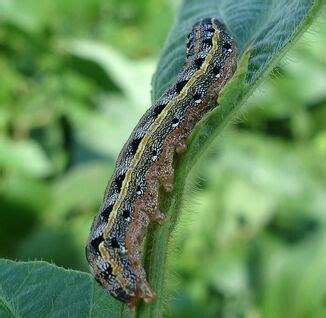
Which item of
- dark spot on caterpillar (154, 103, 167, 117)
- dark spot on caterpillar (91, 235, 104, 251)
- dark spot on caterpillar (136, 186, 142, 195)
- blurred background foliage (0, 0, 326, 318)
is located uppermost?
dark spot on caterpillar (154, 103, 167, 117)

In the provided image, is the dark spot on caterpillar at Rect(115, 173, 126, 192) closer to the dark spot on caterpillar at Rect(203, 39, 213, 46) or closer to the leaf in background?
the dark spot on caterpillar at Rect(203, 39, 213, 46)

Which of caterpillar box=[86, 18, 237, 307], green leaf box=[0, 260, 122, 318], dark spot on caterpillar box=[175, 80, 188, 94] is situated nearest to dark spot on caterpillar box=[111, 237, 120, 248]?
caterpillar box=[86, 18, 237, 307]

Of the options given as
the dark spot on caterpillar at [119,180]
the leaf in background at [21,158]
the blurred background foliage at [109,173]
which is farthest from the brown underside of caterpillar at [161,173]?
the leaf in background at [21,158]

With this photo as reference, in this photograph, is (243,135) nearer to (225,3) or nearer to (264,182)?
(264,182)

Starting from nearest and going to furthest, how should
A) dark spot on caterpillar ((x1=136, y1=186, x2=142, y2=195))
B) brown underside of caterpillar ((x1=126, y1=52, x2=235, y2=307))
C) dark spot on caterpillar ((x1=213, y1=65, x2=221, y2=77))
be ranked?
brown underside of caterpillar ((x1=126, y1=52, x2=235, y2=307)), dark spot on caterpillar ((x1=136, y1=186, x2=142, y2=195)), dark spot on caterpillar ((x1=213, y1=65, x2=221, y2=77))

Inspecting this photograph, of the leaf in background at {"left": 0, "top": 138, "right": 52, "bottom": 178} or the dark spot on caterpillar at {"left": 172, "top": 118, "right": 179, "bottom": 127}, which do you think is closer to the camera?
the dark spot on caterpillar at {"left": 172, "top": 118, "right": 179, "bottom": 127}

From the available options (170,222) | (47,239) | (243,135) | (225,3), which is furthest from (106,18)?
(170,222)

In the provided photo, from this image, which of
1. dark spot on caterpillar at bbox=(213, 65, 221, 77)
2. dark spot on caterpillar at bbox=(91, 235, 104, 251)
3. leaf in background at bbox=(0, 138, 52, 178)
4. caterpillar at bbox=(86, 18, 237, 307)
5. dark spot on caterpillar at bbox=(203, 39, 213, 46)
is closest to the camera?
caterpillar at bbox=(86, 18, 237, 307)
